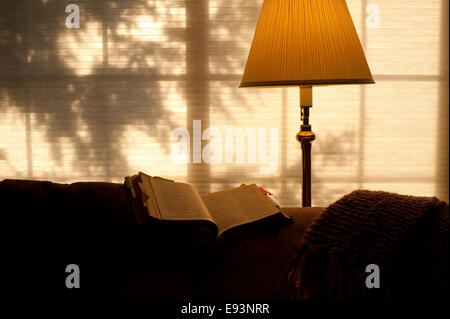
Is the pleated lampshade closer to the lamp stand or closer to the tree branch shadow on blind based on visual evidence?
the lamp stand

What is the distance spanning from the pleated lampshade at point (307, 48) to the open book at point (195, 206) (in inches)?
16.7

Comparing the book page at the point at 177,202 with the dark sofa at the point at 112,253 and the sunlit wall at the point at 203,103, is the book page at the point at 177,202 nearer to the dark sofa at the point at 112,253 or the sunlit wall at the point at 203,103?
Result: the dark sofa at the point at 112,253

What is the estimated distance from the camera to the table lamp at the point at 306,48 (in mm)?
1547

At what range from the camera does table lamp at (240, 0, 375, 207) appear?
5.08 ft

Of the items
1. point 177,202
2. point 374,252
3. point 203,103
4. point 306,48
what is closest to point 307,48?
point 306,48

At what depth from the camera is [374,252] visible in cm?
90

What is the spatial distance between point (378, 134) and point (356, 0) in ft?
2.57

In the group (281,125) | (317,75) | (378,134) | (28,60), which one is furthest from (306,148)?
(28,60)

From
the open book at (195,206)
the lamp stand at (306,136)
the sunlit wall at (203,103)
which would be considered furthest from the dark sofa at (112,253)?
the sunlit wall at (203,103)

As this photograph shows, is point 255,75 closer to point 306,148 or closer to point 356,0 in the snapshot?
point 306,148

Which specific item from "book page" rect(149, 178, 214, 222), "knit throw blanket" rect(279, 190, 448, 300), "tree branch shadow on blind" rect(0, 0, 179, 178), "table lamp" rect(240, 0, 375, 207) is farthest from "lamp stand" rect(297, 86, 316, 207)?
Answer: "tree branch shadow on blind" rect(0, 0, 179, 178)

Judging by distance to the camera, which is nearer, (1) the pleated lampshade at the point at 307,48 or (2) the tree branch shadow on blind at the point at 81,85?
(1) the pleated lampshade at the point at 307,48

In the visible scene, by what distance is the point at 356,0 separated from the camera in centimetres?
265

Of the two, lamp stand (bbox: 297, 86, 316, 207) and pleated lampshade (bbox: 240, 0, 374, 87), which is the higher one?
pleated lampshade (bbox: 240, 0, 374, 87)
